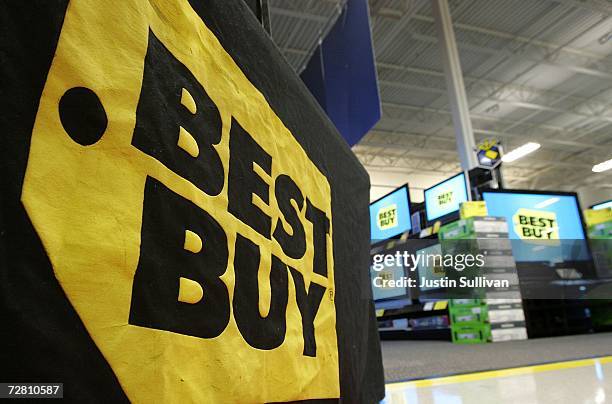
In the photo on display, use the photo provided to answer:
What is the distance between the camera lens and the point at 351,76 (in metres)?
2.26

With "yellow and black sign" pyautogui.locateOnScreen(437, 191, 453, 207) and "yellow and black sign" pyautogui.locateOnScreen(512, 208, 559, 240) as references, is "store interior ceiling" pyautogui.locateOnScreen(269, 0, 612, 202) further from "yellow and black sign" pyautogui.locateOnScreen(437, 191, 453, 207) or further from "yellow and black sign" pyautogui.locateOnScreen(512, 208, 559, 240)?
"yellow and black sign" pyautogui.locateOnScreen(512, 208, 559, 240)

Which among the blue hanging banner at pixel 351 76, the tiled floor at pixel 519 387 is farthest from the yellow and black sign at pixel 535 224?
the tiled floor at pixel 519 387

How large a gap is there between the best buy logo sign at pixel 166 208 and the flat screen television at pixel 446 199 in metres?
3.57

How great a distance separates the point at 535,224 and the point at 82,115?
402 centimetres

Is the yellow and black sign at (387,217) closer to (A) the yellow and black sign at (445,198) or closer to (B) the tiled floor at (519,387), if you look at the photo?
(A) the yellow and black sign at (445,198)

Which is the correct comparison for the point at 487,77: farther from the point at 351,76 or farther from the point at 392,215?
the point at 351,76

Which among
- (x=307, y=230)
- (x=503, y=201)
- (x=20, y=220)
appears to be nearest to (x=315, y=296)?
(x=307, y=230)

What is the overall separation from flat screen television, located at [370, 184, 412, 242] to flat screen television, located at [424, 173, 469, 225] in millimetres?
244

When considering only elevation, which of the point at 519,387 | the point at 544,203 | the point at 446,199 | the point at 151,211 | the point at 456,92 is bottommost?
the point at 519,387

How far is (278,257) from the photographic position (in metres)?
0.61

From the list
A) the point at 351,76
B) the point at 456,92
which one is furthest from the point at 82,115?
the point at 456,92

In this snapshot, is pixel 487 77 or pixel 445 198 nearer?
pixel 445 198

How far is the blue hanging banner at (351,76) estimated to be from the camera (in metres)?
2.00

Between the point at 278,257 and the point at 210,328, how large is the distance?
0.66 ft
